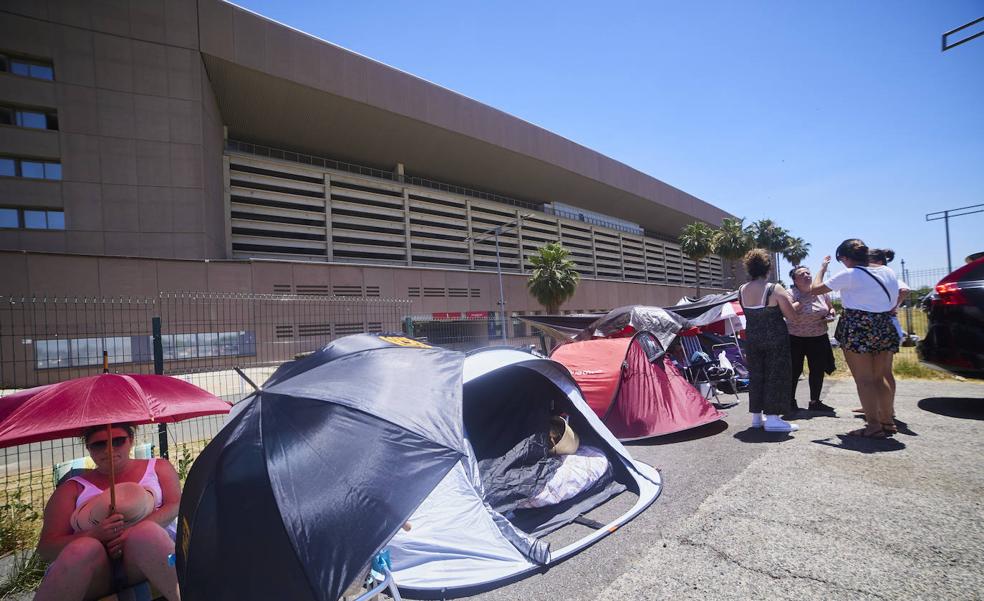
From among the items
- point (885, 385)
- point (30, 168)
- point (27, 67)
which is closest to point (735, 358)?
point (885, 385)

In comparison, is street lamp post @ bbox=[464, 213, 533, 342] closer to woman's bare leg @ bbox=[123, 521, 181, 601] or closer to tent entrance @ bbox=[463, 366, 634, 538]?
tent entrance @ bbox=[463, 366, 634, 538]

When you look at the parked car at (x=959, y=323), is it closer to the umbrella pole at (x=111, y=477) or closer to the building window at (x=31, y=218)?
the umbrella pole at (x=111, y=477)

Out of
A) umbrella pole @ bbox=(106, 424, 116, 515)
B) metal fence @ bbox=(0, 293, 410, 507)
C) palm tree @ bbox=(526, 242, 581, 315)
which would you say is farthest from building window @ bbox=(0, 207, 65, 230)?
palm tree @ bbox=(526, 242, 581, 315)

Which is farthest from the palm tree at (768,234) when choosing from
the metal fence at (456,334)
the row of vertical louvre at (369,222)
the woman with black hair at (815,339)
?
the woman with black hair at (815,339)

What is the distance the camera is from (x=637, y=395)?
592cm

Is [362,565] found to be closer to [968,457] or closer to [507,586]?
[507,586]

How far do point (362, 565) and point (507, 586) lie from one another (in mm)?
1467

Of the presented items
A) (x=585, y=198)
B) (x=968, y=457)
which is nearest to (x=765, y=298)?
(x=968, y=457)

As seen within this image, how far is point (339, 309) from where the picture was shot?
23.4 m

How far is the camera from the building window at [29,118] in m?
21.1

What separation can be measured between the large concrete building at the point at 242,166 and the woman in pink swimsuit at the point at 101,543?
23.0 meters

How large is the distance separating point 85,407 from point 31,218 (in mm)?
27671

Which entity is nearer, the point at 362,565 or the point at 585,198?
the point at 362,565

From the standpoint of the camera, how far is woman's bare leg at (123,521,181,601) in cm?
244
